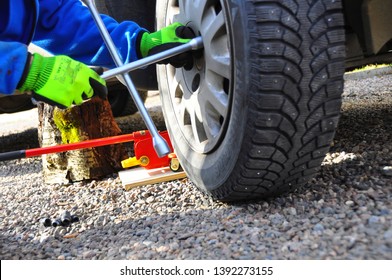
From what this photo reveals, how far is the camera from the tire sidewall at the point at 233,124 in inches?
57.7

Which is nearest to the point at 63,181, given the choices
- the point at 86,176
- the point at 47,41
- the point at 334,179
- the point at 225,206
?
the point at 86,176

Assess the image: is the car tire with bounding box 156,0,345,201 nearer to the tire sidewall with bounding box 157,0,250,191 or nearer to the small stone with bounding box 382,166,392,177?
the tire sidewall with bounding box 157,0,250,191

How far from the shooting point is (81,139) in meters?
2.82

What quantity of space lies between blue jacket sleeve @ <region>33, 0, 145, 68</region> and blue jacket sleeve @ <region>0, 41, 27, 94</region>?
482mm

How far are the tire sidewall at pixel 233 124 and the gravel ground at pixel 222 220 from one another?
0.41 ft

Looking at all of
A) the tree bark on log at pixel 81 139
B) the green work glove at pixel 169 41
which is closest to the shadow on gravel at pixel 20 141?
the tree bark on log at pixel 81 139

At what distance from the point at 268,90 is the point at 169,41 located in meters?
0.65

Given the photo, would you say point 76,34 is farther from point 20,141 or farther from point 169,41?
point 20,141

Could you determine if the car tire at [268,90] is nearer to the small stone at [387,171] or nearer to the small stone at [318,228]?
the small stone at [318,228]

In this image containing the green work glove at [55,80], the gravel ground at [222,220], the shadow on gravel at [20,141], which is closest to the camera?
the gravel ground at [222,220]

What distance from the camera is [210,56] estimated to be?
1.71 metres

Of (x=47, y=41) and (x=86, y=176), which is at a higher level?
(x=47, y=41)

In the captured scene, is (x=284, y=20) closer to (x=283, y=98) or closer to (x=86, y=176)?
(x=283, y=98)

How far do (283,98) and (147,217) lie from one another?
717 mm
